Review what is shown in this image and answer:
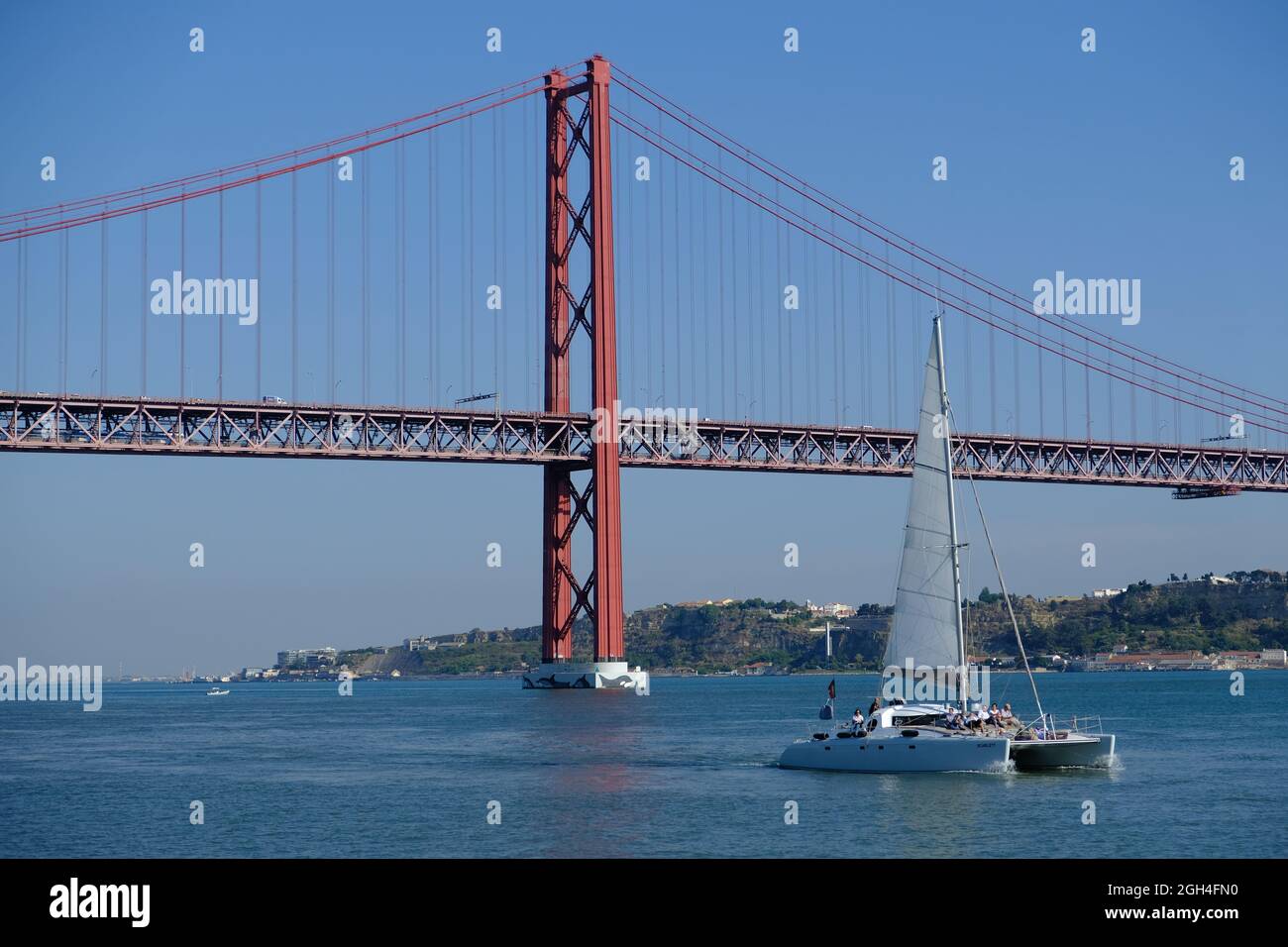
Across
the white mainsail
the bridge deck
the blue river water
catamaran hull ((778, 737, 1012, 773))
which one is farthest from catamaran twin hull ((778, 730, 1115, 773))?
the bridge deck

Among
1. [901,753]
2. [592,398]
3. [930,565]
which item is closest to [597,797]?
[901,753]

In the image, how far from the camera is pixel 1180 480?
99750 millimetres

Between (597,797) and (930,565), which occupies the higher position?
(930,565)

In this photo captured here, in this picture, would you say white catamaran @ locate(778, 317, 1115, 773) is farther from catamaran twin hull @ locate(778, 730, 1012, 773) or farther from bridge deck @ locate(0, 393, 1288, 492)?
bridge deck @ locate(0, 393, 1288, 492)

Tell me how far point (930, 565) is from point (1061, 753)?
522 cm

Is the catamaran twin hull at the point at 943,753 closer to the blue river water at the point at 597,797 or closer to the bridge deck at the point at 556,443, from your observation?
the blue river water at the point at 597,797

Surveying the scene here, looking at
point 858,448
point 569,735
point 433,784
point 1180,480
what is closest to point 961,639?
point 433,784

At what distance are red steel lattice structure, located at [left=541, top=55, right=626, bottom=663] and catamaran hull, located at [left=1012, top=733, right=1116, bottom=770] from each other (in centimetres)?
4223

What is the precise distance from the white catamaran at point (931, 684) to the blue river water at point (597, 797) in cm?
55

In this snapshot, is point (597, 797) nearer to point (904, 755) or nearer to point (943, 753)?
point (904, 755)

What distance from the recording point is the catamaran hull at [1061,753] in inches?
1503

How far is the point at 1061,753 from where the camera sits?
3872 centimetres
